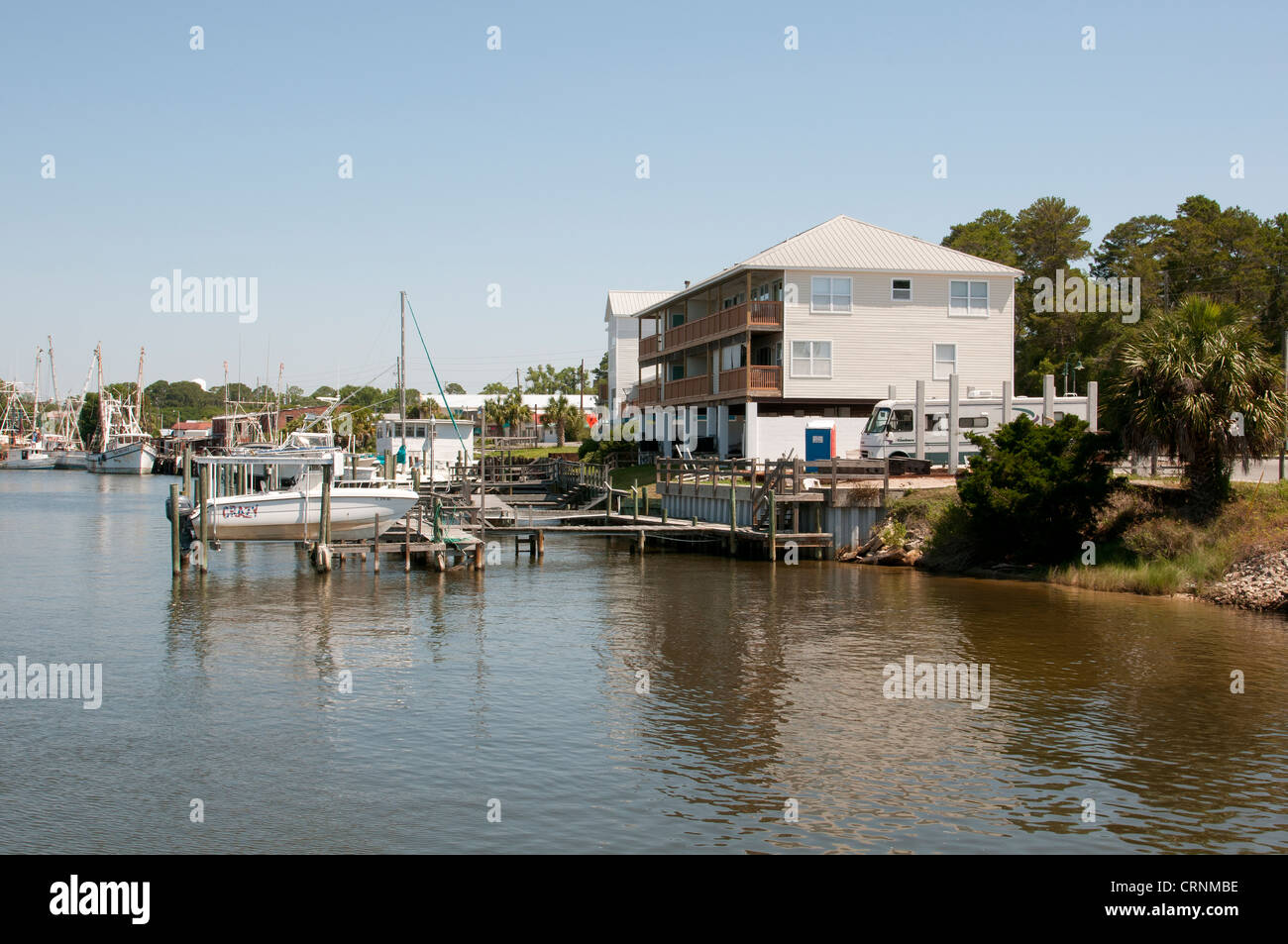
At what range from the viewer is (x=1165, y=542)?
2914 cm

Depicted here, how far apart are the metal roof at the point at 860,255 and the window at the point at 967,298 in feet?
1.90

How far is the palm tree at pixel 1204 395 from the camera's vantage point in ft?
91.2

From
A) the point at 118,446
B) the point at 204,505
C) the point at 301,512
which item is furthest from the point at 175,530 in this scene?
the point at 118,446

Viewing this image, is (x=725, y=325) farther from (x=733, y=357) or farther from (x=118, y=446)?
(x=118, y=446)

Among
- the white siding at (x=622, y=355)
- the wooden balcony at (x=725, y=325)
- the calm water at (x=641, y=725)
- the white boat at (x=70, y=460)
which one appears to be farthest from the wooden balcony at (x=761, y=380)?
the white boat at (x=70, y=460)

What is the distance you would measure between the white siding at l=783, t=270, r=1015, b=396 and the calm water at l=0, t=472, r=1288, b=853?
20470 millimetres

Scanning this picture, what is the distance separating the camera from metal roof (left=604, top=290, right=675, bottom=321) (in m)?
91.8

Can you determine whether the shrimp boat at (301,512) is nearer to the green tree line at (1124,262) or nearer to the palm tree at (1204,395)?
the palm tree at (1204,395)

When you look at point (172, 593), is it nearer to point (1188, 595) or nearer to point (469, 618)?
point (469, 618)

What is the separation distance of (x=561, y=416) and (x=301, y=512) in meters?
74.2

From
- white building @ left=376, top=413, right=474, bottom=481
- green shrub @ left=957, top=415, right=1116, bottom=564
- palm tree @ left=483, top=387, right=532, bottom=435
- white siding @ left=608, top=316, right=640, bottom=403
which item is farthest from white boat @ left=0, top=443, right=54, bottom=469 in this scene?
green shrub @ left=957, top=415, right=1116, bottom=564

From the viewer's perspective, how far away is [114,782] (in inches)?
555
